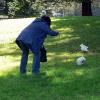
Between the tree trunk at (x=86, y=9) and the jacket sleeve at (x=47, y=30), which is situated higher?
the jacket sleeve at (x=47, y=30)

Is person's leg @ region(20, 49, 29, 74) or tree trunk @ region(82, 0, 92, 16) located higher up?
person's leg @ region(20, 49, 29, 74)

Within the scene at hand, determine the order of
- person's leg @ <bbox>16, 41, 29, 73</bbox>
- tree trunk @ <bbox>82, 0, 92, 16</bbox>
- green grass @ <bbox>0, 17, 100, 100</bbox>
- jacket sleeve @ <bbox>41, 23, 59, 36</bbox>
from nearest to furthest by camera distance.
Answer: green grass @ <bbox>0, 17, 100, 100</bbox>, jacket sleeve @ <bbox>41, 23, 59, 36</bbox>, person's leg @ <bbox>16, 41, 29, 73</bbox>, tree trunk @ <bbox>82, 0, 92, 16</bbox>

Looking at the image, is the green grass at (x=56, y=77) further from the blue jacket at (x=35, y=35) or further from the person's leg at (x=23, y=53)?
the blue jacket at (x=35, y=35)

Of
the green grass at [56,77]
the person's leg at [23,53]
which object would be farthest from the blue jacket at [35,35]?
Result: the green grass at [56,77]

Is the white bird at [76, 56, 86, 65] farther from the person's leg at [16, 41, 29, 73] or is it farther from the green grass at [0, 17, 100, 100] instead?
the person's leg at [16, 41, 29, 73]

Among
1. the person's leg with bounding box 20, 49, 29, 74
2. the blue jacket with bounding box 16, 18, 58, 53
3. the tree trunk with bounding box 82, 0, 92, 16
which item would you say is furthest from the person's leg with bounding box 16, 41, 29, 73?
the tree trunk with bounding box 82, 0, 92, 16

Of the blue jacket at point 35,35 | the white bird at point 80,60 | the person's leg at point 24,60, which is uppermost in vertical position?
the blue jacket at point 35,35

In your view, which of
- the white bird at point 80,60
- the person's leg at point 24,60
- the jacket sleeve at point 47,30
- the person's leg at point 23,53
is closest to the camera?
the jacket sleeve at point 47,30

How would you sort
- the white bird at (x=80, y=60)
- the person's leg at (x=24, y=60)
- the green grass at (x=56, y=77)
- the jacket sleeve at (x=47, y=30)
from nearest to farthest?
the green grass at (x=56, y=77), the jacket sleeve at (x=47, y=30), the person's leg at (x=24, y=60), the white bird at (x=80, y=60)

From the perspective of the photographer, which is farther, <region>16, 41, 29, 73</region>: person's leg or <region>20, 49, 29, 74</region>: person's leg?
<region>20, 49, 29, 74</region>: person's leg

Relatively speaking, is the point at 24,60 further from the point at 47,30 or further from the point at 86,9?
the point at 86,9

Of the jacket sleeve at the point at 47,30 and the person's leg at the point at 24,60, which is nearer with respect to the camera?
the jacket sleeve at the point at 47,30

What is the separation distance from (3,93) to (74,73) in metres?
2.68

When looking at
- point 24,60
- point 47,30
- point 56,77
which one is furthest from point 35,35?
point 56,77
